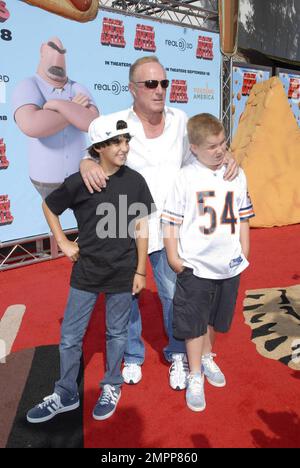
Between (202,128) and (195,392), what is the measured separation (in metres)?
1.72

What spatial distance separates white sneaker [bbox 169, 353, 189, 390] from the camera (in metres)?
2.93

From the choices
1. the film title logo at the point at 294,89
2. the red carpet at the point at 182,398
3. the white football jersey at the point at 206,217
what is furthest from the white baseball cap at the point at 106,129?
the film title logo at the point at 294,89

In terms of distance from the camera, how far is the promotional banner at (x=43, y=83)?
5.36m

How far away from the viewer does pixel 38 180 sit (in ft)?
19.1

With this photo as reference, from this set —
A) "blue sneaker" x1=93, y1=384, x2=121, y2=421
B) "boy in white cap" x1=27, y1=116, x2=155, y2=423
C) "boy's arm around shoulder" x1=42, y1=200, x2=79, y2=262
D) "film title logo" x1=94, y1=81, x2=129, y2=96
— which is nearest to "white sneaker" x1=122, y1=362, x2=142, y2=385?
"blue sneaker" x1=93, y1=384, x2=121, y2=421

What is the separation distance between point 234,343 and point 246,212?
1.41m

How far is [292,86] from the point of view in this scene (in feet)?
33.7

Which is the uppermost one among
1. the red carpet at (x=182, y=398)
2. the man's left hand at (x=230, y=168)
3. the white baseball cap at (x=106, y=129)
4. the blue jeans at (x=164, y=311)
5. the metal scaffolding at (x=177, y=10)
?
the metal scaffolding at (x=177, y=10)

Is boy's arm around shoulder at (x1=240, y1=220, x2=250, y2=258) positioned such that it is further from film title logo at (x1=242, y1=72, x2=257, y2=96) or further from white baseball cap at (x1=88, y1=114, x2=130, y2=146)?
film title logo at (x1=242, y1=72, x2=257, y2=96)

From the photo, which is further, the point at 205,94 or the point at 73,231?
the point at 205,94

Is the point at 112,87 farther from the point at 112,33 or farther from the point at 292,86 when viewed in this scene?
the point at 292,86

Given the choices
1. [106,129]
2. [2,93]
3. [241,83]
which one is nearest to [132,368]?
[106,129]

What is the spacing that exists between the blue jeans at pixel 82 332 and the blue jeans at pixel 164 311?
0.33 m

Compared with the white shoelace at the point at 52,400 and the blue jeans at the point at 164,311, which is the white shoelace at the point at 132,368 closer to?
the blue jeans at the point at 164,311
